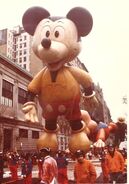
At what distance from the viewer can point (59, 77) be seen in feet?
7.29

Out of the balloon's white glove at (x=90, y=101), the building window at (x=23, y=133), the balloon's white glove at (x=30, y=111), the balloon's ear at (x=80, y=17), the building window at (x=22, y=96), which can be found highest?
the balloon's ear at (x=80, y=17)

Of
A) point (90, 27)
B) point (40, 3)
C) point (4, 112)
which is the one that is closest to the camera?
point (90, 27)

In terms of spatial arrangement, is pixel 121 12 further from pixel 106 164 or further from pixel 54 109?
pixel 106 164

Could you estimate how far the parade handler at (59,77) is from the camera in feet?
7.16

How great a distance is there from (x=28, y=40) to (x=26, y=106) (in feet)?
1.49

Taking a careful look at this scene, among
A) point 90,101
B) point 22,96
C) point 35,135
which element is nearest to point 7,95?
point 22,96

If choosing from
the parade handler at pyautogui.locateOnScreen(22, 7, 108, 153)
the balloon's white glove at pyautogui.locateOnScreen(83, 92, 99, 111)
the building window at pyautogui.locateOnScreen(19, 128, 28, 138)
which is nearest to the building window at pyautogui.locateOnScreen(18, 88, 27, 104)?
the parade handler at pyautogui.locateOnScreen(22, 7, 108, 153)

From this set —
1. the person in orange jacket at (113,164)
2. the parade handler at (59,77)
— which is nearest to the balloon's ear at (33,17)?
the parade handler at (59,77)

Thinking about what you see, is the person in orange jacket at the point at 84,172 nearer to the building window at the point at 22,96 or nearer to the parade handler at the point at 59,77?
the parade handler at the point at 59,77

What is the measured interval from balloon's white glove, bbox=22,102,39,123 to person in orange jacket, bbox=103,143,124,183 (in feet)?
1.72

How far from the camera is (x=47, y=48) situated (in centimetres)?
213

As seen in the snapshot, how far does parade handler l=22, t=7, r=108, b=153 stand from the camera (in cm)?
218

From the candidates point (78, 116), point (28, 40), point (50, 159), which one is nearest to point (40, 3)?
point (28, 40)

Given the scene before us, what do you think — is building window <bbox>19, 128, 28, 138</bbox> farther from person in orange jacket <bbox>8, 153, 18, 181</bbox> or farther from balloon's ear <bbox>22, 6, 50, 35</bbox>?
balloon's ear <bbox>22, 6, 50, 35</bbox>
